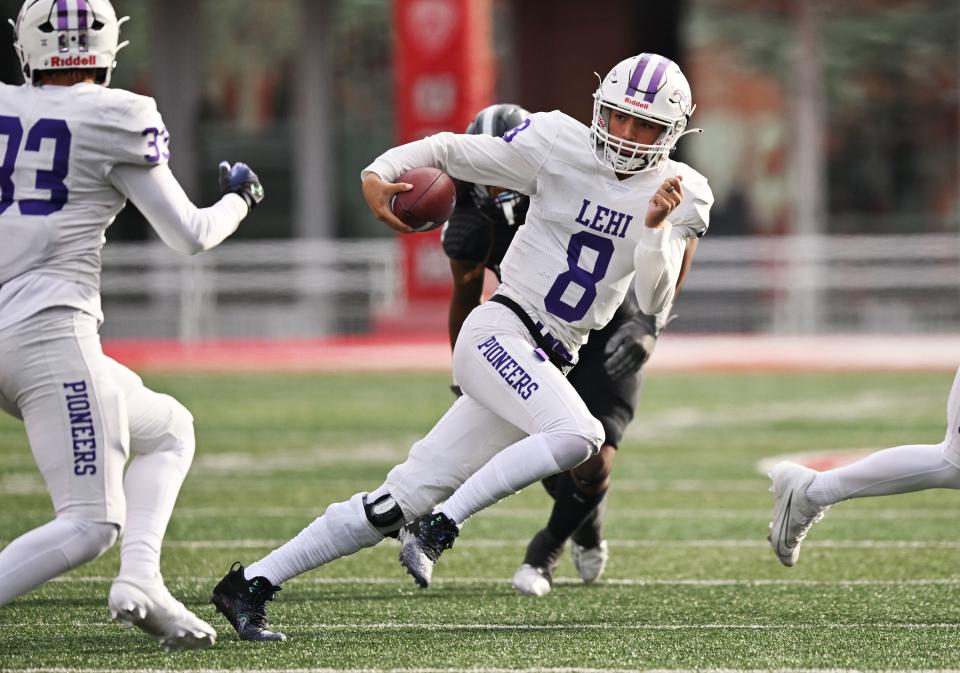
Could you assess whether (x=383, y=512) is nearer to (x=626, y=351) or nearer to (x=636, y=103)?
(x=626, y=351)

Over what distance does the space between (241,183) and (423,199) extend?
581 millimetres

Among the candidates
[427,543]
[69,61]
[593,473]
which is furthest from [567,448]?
[69,61]

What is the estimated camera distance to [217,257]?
18.9 meters

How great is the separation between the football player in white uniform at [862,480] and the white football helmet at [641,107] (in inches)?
41.9

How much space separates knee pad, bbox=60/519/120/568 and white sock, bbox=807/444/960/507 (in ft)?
6.88

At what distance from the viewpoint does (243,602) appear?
459cm

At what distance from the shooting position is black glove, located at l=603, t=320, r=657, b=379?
17.0ft

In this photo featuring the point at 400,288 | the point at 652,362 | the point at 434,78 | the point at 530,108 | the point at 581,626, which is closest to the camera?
the point at 581,626

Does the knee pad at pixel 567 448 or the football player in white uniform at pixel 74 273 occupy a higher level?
the football player in white uniform at pixel 74 273

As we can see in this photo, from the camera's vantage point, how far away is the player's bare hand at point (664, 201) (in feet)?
14.9

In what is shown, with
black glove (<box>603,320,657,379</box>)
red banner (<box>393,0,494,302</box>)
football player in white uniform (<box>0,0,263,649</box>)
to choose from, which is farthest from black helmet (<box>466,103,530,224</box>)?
red banner (<box>393,0,494,302</box>)

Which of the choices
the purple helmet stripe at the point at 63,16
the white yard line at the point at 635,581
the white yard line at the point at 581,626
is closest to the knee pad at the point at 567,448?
the white yard line at the point at 581,626

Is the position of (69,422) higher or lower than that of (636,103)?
lower

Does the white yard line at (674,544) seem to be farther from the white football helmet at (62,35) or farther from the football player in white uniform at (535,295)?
the white football helmet at (62,35)
